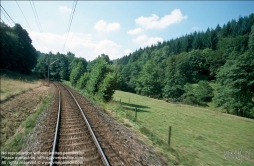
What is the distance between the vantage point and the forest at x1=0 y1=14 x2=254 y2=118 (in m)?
31.0

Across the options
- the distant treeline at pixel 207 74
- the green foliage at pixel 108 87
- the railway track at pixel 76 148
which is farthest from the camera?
the distant treeline at pixel 207 74

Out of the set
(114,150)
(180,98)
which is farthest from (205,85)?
(114,150)

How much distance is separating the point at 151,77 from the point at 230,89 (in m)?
37.3

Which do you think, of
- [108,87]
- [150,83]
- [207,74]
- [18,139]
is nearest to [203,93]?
[150,83]

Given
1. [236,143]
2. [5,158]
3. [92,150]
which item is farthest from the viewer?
[236,143]

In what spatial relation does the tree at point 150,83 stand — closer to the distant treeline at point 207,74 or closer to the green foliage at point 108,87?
the distant treeline at point 207,74

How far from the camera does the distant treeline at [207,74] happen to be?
3775cm

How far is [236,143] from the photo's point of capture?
45.0 ft

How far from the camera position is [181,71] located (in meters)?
83.0

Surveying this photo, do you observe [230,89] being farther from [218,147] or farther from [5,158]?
[5,158]

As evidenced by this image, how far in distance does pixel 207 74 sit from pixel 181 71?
22861 mm

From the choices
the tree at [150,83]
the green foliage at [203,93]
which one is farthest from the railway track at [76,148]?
the tree at [150,83]

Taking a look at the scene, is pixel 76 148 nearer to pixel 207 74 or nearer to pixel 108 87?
pixel 108 87

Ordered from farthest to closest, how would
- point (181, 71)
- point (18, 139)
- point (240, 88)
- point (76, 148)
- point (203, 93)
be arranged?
point (181, 71), point (203, 93), point (240, 88), point (18, 139), point (76, 148)
